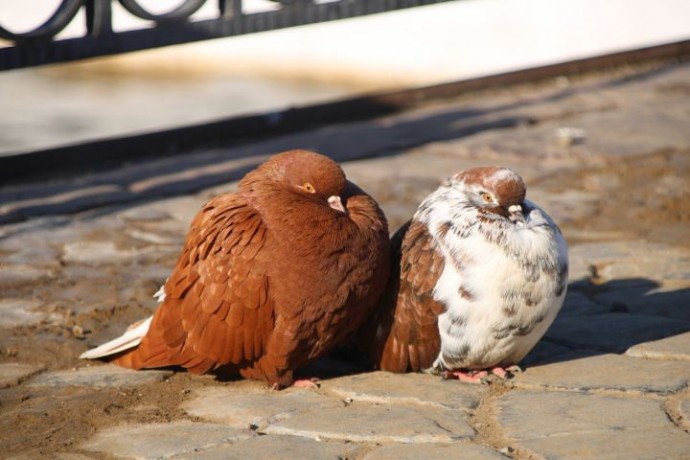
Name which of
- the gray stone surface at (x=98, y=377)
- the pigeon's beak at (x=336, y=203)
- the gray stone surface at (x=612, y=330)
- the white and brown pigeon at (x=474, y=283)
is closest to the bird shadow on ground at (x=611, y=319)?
the gray stone surface at (x=612, y=330)

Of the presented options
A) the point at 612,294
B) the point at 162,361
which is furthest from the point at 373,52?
the point at 162,361

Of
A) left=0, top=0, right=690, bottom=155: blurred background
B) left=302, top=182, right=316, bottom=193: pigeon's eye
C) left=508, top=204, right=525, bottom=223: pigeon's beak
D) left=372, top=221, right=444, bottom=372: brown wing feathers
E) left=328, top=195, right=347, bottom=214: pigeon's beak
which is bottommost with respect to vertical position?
left=0, top=0, right=690, bottom=155: blurred background

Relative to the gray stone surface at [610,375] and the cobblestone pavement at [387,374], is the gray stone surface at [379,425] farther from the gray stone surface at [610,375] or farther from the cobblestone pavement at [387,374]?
the gray stone surface at [610,375]

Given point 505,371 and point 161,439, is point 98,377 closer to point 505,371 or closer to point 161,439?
point 161,439

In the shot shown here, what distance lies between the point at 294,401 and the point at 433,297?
0.64m

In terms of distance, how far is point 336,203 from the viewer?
14.4ft

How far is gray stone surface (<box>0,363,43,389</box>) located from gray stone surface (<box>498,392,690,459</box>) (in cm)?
186

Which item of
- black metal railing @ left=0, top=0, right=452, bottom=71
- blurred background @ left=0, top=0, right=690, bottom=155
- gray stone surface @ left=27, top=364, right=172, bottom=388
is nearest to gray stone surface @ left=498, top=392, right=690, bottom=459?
gray stone surface @ left=27, top=364, right=172, bottom=388

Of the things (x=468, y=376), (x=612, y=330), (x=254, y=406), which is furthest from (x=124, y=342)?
(x=612, y=330)

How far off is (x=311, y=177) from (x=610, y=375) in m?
1.36

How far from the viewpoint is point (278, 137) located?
8.45 metres

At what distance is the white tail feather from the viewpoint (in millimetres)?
4738

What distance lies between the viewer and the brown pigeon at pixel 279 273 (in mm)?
4305

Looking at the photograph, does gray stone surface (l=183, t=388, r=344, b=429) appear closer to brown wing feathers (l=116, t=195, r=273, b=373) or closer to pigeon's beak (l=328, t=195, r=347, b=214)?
brown wing feathers (l=116, t=195, r=273, b=373)
